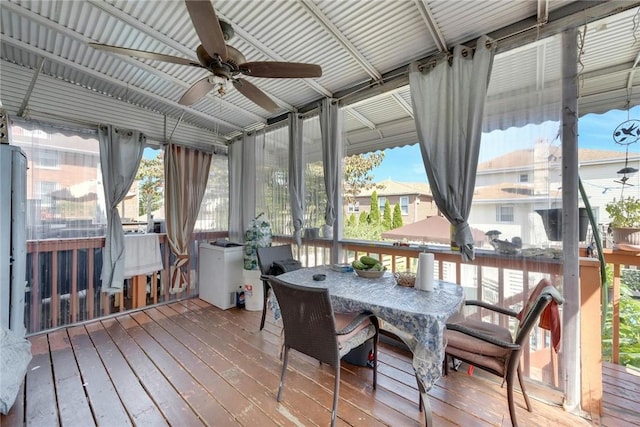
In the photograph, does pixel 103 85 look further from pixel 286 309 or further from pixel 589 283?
pixel 589 283

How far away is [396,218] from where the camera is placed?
3305 mm

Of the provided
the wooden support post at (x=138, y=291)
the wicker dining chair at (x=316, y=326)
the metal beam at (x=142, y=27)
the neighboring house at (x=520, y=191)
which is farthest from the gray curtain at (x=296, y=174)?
the wooden support post at (x=138, y=291)

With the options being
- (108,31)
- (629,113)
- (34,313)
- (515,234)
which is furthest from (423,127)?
(34,313)

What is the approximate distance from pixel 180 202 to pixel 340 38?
3.21 m

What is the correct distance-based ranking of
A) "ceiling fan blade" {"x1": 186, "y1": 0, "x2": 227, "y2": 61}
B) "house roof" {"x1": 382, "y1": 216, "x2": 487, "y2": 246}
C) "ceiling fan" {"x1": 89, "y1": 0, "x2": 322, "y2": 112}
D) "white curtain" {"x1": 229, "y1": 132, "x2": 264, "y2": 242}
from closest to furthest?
1. "ceiling fan blade" {"x1": 186, "y1": 0, "x2": 227, "y2": 61}
2. "ceiling fan" {"x1": 89, "y1": 0, "x2": 322, "y2": 112}
3. "house roof" {"x1": 382, "y1": 216, "x2": 487, "y2": 246}
4. "white curtain" {"x1": 229, "y1": 132, "x2": 264, "y2": 242}

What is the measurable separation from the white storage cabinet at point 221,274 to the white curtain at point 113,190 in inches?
40.3

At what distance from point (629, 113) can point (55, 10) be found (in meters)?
4.95

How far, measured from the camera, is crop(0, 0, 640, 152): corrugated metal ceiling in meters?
1.98

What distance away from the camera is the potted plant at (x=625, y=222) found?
6.42ft

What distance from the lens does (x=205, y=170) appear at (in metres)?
4.38

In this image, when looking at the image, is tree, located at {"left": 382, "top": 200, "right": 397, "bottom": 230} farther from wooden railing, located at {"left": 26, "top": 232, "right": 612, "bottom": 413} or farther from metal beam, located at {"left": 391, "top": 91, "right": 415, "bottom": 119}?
metal beam, located at {"left": 391, "top": 91, "right": 415, "bottom": 119}

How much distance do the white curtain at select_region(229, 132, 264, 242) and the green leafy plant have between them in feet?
13.7

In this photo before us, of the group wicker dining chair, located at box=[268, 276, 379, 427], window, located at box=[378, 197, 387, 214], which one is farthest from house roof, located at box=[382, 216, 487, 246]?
wicker dining chair, located at box=[268, 276, 379, 427]

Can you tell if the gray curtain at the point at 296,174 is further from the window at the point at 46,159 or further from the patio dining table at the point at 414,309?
the window at the point at 46,159
